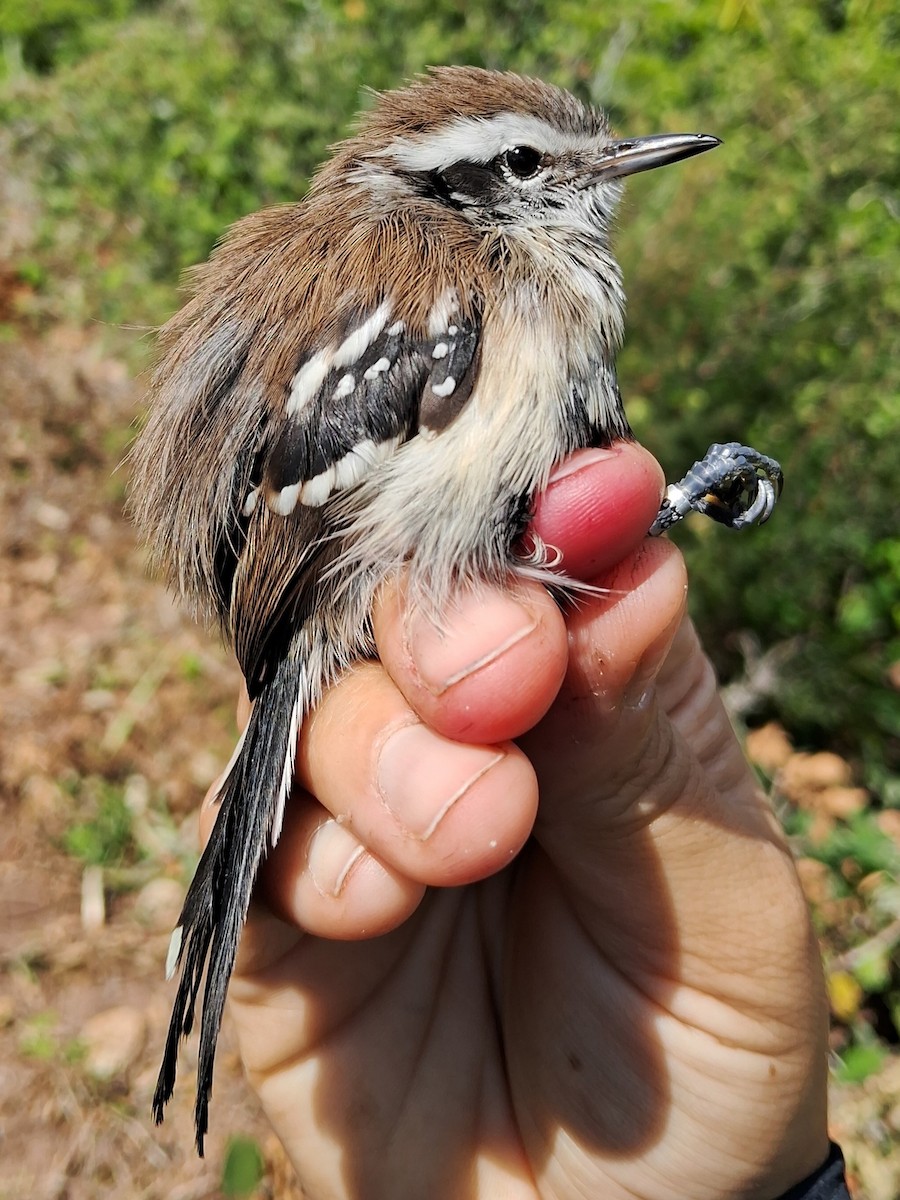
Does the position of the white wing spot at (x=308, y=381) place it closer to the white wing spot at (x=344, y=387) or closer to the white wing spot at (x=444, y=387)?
the white wing spot at (x=344, y=387)

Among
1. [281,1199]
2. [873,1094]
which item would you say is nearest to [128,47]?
[281,1199]

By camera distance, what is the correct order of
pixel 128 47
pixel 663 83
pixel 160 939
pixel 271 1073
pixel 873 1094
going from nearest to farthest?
1. pixel 271 1073
2. pixel 873 1094
3. pixel 160 939
4. pixel 663 83
5. pixel 128 47

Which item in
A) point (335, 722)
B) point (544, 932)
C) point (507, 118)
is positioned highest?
point (507, 118)

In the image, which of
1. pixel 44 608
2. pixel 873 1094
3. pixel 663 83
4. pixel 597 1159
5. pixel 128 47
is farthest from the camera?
pixel 128 47

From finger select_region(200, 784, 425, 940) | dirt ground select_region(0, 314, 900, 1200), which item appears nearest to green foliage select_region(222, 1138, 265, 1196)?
dirt ground select_region(0, 314, 900, 1200)

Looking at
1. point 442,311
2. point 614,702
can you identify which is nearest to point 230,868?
point 614,702

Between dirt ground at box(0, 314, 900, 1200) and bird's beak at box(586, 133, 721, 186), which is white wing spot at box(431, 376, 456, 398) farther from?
dirt ground at box(0, 314, 900, 1200)

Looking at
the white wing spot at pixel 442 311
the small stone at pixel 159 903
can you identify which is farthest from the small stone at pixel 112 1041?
the white wing spot at pixel 442 311

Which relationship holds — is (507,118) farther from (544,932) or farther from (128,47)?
(128,47)
